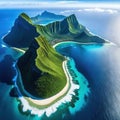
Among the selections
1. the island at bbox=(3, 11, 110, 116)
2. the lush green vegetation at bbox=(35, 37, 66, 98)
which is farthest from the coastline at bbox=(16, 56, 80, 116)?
the lush green vegetation at bbox=(35, 37, 66, 98)

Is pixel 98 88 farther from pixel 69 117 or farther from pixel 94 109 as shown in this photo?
pixel 69 117

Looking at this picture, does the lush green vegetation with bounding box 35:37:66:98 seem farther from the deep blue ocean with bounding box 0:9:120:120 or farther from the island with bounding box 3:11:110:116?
the deep blue ocean with bounding box 0:9:120:120

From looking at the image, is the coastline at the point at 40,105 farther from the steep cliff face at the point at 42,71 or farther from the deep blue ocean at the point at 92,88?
the steep cliff face at the point at 42,71

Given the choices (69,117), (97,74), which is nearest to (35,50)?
(97,74)

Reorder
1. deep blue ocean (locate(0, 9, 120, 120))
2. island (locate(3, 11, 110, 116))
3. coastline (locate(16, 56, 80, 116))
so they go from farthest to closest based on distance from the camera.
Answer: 1. island (locate(3, 11, 110, 116))
2. coastline (locate(16, 56, 80, 116))
3. deep blue ocean (locate(0, 9, 120, 120))

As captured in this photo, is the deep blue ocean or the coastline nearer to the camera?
the deep blue ocean

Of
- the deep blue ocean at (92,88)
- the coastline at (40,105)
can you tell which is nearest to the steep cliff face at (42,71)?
the coastline at (40,105)

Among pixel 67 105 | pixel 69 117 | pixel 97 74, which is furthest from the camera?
pixel 97 74

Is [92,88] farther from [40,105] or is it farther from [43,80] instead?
[40,105]

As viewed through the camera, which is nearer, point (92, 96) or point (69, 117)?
point (69, 117)

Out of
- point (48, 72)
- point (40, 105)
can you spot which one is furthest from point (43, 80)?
point (40, 105)
